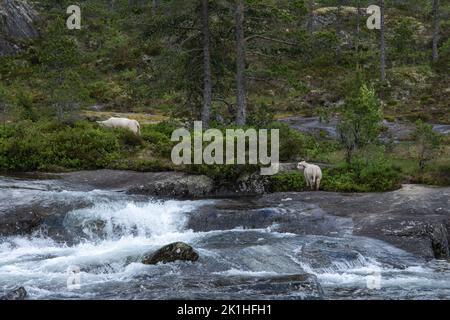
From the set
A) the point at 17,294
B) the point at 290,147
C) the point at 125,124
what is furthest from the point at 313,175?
the point at 17,294

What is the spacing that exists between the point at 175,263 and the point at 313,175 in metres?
8.85

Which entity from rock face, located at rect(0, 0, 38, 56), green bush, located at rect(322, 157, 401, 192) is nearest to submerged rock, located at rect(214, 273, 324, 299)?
green bush, located at rect(322, 157, 401, 192)

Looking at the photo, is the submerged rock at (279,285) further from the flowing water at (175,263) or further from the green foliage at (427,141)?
the green foliage at (427,141)

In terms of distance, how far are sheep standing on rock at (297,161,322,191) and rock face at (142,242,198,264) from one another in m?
8.25

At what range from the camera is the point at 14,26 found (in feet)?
177

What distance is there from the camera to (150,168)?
24000 millimetres

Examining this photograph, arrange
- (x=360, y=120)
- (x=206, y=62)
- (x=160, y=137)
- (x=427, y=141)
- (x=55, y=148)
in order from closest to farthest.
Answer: (x=427, y=141) < (x=360, y=120) < (x=55, y=148) < (x=160, y=137) < (x=206, y=62)

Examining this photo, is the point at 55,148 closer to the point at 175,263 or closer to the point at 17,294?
the point at 175,263

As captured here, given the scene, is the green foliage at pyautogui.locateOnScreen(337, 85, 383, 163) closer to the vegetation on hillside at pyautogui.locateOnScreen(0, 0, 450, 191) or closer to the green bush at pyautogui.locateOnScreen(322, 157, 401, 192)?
the vegetation on hillside at pyautogui.locateOnScreen(0, 0, 450, 191)

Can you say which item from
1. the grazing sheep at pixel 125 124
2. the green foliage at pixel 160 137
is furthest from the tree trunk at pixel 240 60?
the grazing sheep at pixel 125 124

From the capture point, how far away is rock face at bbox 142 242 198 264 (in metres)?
14.2

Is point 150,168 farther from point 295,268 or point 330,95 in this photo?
point 330,95

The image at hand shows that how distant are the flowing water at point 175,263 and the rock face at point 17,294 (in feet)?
0.66
